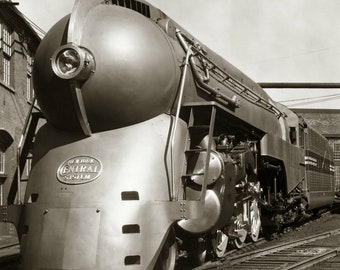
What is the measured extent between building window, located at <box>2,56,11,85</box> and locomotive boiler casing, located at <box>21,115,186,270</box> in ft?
29.7

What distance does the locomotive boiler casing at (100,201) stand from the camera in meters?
5.55

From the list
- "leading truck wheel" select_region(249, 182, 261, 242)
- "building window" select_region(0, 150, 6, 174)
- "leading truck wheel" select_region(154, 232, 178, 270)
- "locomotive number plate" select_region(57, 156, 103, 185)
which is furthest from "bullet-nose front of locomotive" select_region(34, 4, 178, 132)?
"building window" select_region(0, 150, 6, 174)

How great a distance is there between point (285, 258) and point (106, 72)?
448 centimetres

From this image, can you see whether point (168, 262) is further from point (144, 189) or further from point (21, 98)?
point (21, 98)

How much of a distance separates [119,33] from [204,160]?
6.27 feet

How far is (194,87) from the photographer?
7.13 m

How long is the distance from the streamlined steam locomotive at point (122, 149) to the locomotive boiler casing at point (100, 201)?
0.01m

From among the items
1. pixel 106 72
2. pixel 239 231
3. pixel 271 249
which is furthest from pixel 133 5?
pixel 271 249

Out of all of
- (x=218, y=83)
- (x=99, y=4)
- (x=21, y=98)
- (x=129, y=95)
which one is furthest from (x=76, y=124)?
(x=21, y=98)

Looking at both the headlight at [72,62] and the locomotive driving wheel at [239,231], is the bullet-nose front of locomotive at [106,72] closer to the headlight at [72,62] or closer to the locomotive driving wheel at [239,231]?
the headlight at [72,62]

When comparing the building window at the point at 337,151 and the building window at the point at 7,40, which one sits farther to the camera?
the building window at the point at 337,151

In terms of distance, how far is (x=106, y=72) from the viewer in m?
6.24

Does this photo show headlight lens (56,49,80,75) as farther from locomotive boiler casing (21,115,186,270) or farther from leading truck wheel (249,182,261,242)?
leading truck wheel (249,182,261,242)

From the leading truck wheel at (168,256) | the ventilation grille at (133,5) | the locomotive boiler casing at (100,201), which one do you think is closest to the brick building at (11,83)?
the ventilation grille at (133,5)
